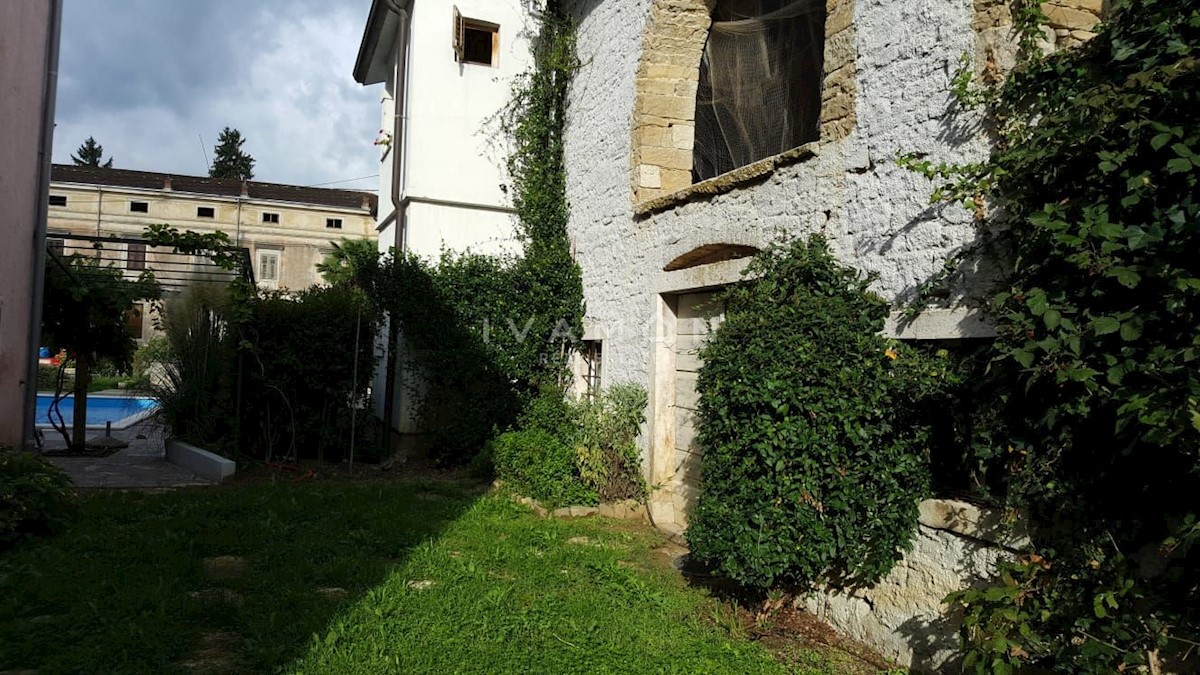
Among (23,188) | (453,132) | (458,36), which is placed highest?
(458,36)

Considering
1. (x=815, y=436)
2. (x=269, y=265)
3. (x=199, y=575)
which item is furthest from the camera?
(x=269, y=265)

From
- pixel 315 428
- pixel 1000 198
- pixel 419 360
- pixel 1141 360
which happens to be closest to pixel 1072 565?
pixel 1141 360

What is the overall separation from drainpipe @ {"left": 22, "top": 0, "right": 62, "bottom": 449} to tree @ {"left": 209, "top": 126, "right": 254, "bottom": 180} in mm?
49806

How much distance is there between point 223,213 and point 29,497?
2915 centimetres

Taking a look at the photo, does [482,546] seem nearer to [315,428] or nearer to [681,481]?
[681,481]

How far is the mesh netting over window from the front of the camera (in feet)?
21.2

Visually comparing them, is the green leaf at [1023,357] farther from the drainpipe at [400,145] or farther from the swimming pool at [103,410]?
the swimming pool at [103,410]

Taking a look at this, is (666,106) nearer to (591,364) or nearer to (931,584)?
(591,364)

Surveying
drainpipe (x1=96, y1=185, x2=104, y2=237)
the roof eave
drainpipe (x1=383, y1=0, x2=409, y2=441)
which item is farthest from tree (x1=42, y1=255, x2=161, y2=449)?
drainpipe (x1=96, y1=185, x2=104, y2=237)

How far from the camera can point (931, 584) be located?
3861 millimetres

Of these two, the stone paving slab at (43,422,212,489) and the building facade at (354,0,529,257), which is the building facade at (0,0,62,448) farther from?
the building facade at (354,0,529,257)

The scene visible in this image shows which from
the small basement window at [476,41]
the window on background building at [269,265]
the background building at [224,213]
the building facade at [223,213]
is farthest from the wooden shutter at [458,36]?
the window on background building at [269,265]

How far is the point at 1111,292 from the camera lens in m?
2.88

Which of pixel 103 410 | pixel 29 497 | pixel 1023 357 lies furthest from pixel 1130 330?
pixel 103 410
